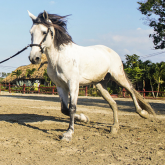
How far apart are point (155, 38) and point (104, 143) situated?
49.7 ft

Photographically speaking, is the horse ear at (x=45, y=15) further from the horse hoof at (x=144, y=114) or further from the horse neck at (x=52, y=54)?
the horse hoof at (x=144, y=114)

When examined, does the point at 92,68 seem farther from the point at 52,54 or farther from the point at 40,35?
the point at 40,35

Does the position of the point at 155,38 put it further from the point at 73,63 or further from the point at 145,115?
the point at 73,63

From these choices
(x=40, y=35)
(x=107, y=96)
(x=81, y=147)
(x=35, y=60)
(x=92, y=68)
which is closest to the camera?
(x=81, y=147)

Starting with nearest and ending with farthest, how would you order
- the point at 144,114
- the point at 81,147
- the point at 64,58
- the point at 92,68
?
the point at 81,147
the point at 64,58
the point at 92,68
the point at 144,114

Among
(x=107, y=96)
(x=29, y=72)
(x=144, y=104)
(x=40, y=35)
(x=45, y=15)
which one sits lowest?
(x=144, y=104)

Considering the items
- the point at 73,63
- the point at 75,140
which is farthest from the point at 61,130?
the point at 73,63

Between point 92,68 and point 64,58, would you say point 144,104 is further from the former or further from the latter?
point 64,58

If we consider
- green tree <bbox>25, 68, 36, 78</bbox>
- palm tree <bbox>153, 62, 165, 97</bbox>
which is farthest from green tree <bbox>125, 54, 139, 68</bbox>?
green tree <bbox>25, 68, 36, 78</bbox>

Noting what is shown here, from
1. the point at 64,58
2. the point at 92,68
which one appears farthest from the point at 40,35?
the point at 92,68

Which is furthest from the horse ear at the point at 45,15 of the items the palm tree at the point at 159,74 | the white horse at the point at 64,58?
the palm tree at the point at 159,74

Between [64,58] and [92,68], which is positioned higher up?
[64,58]

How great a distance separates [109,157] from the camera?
9.77ft

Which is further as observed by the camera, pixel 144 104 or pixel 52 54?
pixel 144 104
